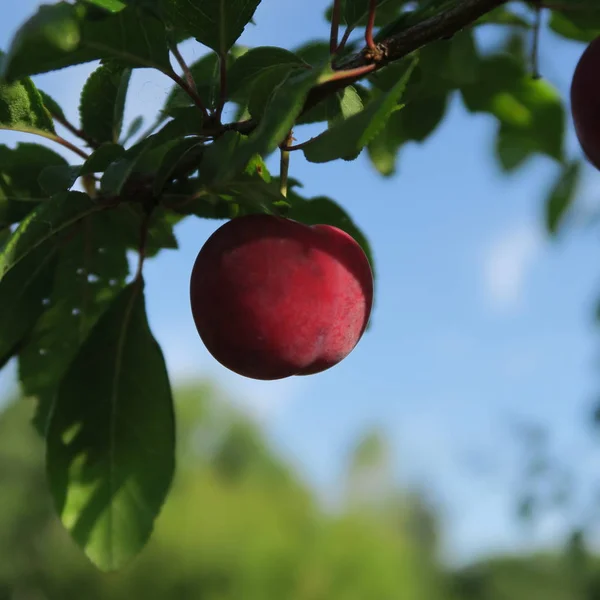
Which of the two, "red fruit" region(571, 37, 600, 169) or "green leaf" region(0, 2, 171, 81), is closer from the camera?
"green leaf" region(0, 2, 171, 81)

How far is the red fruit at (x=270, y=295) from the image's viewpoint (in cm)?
53

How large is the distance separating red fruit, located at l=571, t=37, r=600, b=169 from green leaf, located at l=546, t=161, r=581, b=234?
2.14 ft

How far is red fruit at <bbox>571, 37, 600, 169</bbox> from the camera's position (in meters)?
0.54

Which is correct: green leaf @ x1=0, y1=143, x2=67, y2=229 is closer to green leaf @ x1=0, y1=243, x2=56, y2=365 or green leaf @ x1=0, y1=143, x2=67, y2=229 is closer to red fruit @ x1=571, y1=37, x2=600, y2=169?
green leaf @ x1=0, y1=243, x2=56, y2=365

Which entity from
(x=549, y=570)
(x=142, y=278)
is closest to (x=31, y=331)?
(x=142, y=278)

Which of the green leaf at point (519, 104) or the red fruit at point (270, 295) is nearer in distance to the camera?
the red fruit at point (270, 295)

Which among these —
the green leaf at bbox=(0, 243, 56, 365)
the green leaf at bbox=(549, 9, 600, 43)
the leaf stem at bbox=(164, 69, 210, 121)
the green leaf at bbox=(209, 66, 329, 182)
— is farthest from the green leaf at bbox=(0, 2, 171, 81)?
the green leaf at bbox=(549, 9, 600, 43)

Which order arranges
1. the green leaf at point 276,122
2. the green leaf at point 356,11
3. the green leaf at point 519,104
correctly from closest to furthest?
the green leaf at point 276,122 → the green leaf at point 356,11 → the green leaf at point 519,104

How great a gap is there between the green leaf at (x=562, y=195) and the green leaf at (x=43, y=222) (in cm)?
90

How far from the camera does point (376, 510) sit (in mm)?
9414

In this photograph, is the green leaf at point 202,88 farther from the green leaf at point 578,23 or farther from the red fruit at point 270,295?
the green leaf at point 578,23

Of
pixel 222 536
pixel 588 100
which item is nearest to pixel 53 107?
pixel 588 100

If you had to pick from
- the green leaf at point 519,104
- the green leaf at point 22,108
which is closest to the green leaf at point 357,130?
the green leaf at point 22,108

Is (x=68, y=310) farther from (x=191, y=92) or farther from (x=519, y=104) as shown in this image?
(x=519, y=104)
